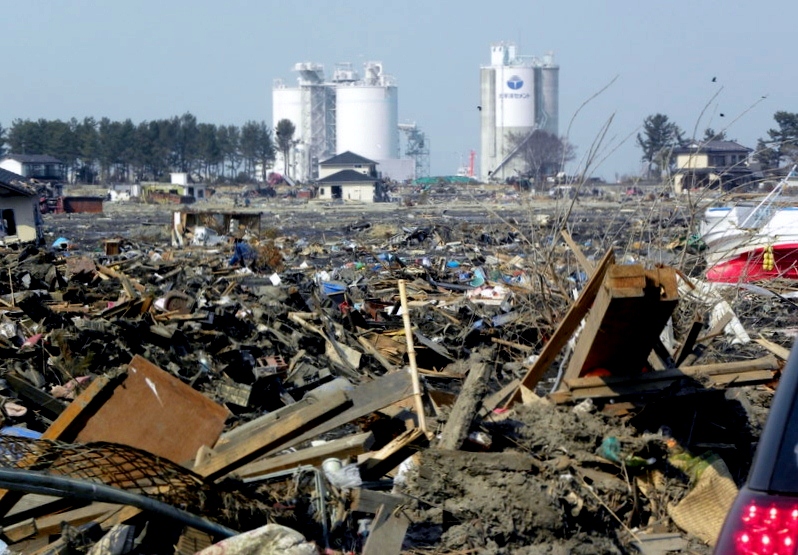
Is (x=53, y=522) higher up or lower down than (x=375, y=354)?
higher up

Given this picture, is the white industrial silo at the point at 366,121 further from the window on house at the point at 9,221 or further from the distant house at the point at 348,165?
the window on house at the point at 9,221

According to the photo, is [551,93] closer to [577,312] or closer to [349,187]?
[349,187]

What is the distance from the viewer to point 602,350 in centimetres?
564

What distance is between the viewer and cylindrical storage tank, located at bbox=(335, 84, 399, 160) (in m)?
134

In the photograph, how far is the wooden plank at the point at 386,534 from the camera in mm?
4305

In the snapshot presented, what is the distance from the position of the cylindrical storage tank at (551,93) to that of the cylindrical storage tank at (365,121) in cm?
2127

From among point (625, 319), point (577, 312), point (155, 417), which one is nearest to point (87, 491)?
point (155, 417)

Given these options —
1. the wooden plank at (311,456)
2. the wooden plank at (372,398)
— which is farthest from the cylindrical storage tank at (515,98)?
the wooden plank at (311,456)

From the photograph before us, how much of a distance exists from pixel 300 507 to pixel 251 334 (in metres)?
6.73

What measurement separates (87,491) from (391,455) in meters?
1.85

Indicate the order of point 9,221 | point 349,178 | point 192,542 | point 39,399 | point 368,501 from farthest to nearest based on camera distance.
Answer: point 349,178, point 9,221, point 39,399, point 368,501, point 192,542

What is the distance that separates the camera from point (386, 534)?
173 inches

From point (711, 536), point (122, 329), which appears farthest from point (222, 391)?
point (711, 536)

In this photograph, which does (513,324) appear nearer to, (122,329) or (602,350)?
(122,329)
